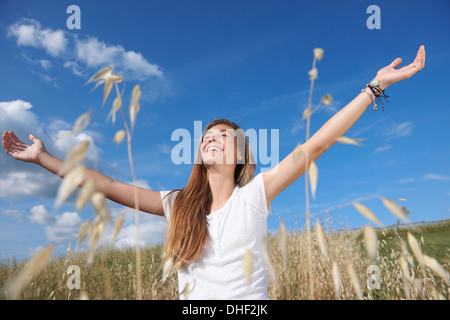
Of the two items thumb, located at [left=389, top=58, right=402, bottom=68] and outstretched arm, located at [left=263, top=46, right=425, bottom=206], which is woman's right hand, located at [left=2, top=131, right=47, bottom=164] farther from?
thumb, located at [left=389, top=58, right=402, bottom=68]

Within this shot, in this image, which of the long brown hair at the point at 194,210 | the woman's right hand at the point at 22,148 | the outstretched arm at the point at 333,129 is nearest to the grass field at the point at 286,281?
the long brown hair at the point at 194,210

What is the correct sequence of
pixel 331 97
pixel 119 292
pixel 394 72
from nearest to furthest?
pixel 331 97
pixel 394 72
pixel 119 292

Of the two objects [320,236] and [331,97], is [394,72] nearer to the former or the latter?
[331,97]

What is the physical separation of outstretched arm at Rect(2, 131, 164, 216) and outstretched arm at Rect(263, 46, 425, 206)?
1082 millimetres

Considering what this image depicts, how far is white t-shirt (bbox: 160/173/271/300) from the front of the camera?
7.88 feet

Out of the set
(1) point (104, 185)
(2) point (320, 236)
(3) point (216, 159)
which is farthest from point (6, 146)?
(2) point (320, 236)

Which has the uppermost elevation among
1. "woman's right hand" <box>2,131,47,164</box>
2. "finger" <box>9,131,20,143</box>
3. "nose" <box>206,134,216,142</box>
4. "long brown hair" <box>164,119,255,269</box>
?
"nose" <box>206,134,216,142</box>

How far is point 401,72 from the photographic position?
2369 mm

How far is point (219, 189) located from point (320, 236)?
1605 mm

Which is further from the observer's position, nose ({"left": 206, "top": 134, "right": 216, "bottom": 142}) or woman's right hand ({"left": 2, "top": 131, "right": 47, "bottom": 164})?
nose ({"left": 206, "top": 134, "right": 216, "bottom": 142})

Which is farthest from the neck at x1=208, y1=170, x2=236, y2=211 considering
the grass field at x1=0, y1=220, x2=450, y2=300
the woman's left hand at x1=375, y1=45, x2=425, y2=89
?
the woman's left hand at x1=375, y1=45, x2=425, y2=89

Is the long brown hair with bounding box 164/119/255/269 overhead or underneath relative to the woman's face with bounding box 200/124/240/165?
underneath

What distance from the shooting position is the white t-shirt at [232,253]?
2400 millimetres

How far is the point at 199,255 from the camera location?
2.56 meters
